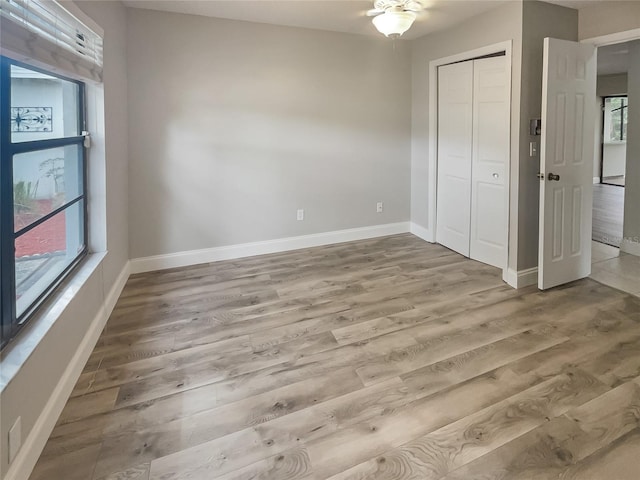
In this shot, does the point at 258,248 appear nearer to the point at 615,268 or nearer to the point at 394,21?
the point at 394,21

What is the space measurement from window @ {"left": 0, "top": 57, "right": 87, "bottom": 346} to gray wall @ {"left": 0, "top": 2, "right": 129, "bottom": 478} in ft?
0.46

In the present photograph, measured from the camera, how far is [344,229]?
5.01m

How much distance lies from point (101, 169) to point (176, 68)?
1.52 metres

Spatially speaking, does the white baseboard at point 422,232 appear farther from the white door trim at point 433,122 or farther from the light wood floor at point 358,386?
the light wood floor at point 358,386

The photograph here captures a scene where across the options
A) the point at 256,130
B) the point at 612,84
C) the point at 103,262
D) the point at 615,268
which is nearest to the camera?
the point at 103,262

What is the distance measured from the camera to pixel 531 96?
3.44 meters

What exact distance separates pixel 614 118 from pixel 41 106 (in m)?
12.1

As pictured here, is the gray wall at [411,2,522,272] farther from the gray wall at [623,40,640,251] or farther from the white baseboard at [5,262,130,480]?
the white baseboard at [5,262,130,480]

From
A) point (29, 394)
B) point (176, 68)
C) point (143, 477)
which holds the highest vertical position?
point (176, 68)

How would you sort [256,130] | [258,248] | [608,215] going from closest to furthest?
[256,130] < [258,248] < [608,215]

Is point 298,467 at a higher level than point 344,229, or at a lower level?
lower

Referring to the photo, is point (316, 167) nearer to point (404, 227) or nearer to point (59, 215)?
point (404, 227)

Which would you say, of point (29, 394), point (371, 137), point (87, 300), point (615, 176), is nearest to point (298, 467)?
point (29, 394)

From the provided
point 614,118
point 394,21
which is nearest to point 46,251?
point 394,21
